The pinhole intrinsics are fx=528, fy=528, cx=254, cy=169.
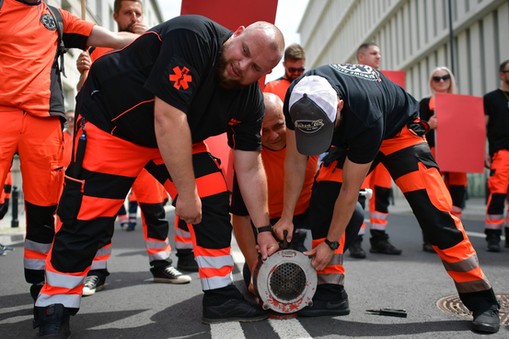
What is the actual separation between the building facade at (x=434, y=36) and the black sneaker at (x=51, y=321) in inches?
680

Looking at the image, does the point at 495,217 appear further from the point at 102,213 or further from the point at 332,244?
the point at 102,213

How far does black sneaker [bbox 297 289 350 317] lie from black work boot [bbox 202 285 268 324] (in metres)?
0.34

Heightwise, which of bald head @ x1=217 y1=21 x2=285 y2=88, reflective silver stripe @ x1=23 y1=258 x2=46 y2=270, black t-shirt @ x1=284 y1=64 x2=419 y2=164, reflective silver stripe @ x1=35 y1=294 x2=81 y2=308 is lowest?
reflective silver stripe @ x1=35 y1=294 x2=81 y2=308

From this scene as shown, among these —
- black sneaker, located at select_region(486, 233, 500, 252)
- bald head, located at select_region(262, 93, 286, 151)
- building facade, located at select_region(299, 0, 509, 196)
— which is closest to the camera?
bald head, located at select_region(262, 93, 286, 151)

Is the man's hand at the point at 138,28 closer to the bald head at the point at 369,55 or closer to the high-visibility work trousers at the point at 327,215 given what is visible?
the high-visibility work trousers at the point at 327,215

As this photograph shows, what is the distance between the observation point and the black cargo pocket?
2.61 metres

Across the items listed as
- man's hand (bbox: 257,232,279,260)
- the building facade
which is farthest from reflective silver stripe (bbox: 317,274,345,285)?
the building facade

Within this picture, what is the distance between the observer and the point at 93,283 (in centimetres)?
383

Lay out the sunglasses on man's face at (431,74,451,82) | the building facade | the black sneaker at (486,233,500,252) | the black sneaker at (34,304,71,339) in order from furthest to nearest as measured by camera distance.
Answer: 1. the building facade
2. the sunglasses on man's face at (431,74,451,82)
3. the black sneaker at (486,233,500,252)
4. the black sneaker at (34,304,71,339)

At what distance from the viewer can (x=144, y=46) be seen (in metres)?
2.67

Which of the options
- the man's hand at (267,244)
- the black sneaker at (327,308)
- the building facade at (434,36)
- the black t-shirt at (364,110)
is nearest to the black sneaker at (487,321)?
the black sneaker at (327,308)

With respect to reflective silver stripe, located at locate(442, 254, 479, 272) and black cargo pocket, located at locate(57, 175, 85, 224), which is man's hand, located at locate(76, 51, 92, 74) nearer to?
black cargo pocket, located at locate(57, 175, 85, 224)

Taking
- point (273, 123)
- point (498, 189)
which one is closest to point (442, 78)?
point (498, 189)

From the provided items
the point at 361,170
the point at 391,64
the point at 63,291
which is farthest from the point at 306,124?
the point at 391,64
